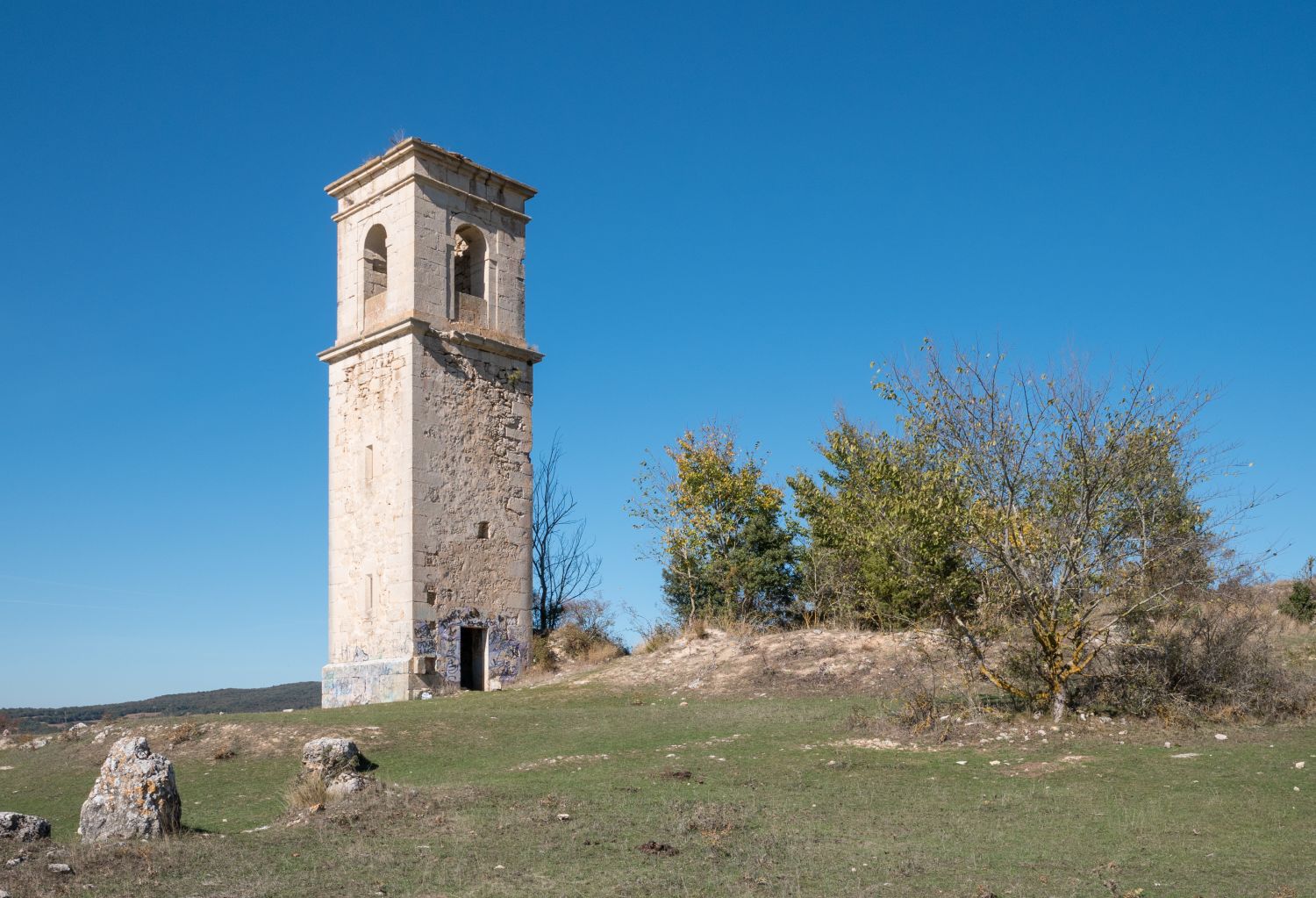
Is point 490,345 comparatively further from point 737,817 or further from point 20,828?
point 20,828

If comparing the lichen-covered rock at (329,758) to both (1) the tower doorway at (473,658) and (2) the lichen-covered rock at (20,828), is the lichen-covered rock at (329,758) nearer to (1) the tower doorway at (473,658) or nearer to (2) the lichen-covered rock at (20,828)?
(2) the lichen-covered rock at (20,828)

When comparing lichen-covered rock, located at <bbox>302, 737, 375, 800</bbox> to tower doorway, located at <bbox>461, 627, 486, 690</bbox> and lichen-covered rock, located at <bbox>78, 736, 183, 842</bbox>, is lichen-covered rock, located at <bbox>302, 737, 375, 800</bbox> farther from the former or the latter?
tower doorway, located at <bbox>461, 627, 486, 690</bbox>

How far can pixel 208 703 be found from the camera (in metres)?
39.6

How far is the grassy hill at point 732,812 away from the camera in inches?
287

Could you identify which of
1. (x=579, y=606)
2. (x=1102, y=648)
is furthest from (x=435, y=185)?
(x=1102, y=648)

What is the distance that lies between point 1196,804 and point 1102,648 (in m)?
4.54

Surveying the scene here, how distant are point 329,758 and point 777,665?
10917 mm

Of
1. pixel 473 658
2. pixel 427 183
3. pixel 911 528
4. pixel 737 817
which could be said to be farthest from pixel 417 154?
pixel 737 817

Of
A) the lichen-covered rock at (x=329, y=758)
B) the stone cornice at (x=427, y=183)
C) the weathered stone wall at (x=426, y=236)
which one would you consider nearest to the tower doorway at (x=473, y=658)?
the weathered stone wall at (x=426, y=236)

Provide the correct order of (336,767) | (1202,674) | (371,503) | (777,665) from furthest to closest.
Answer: (371,503) < (777,665) < (1202,674) < (336,767)

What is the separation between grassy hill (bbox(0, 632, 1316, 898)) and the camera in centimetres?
730

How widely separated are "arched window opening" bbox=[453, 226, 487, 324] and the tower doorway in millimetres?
7180

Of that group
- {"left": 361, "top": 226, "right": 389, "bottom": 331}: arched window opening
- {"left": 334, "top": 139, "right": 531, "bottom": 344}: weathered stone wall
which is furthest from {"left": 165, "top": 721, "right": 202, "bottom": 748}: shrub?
{"left": 361, "top": 226, "right": 389, "bottom": 331}: arched window opening

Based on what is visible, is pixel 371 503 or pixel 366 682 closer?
pixel 366 682
